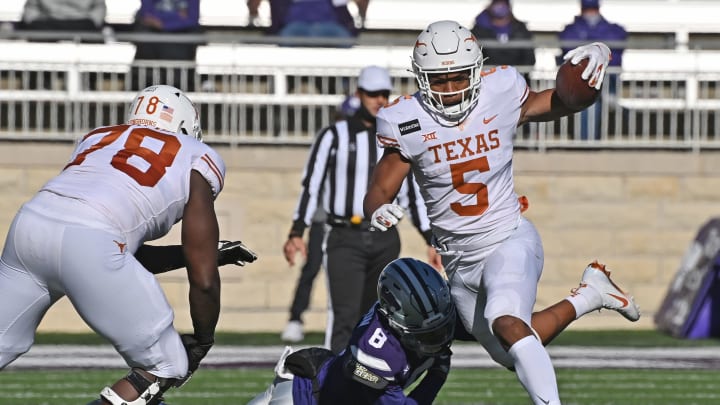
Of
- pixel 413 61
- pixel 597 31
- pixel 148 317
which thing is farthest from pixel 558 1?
pixel 148 317

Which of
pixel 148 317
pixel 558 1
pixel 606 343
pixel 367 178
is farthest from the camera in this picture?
pixel 558 1

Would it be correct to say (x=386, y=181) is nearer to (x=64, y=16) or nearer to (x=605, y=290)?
(x=605, y=290)

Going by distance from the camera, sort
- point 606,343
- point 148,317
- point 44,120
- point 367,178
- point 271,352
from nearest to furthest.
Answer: point 148,317 → point 367,178 → point 271,352 → point 606,343 → point 44,120

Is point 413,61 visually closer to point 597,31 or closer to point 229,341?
point 229,341

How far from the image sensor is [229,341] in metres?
12.2

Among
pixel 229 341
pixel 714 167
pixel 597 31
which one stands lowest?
pixel 229 341

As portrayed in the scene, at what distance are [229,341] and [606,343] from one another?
300 centimetres

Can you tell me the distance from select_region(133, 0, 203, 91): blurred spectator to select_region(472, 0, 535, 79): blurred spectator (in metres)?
2.51

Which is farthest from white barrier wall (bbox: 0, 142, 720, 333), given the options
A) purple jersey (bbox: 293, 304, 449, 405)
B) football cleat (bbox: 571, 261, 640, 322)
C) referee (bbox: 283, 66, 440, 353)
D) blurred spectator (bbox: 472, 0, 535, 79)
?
purple jersey (bbox: 293, 304, 449, 405)

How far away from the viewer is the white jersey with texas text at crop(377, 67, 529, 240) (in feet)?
20.7

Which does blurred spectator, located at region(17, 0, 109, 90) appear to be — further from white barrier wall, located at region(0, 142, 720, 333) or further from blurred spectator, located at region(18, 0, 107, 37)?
white barrier wall, located at region(0, 142, 720, 333)

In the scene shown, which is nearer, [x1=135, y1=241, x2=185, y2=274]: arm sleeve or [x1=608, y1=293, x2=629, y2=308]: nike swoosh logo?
[x1=135, y1=241, x2=185, y2=274]: arm sleeve

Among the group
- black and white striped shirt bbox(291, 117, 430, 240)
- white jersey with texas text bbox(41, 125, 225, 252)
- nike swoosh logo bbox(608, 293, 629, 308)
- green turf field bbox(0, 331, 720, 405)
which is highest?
white jersey with texas text bbox(41, 125, 225, 252)

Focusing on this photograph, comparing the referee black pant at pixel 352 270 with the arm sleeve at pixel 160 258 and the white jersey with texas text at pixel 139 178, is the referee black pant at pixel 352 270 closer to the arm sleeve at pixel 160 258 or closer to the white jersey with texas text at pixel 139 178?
the arm sleeve at pixel 160 258
